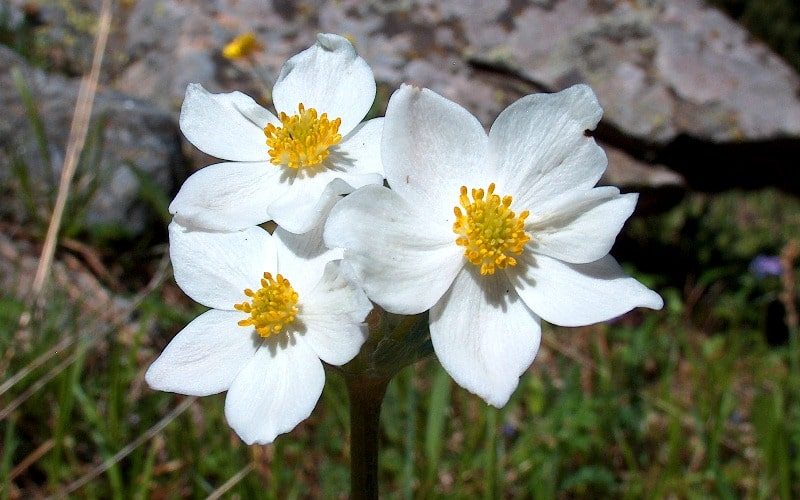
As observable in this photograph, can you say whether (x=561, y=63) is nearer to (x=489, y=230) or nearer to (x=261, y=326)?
(x=489, y=230)

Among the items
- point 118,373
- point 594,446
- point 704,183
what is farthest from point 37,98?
point 704,183

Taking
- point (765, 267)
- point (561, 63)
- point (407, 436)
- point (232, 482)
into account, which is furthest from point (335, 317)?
point (765, 267)

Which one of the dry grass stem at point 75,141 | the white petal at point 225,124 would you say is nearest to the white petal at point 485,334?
the white petal at point 225,124

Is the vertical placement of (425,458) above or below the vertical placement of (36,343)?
below

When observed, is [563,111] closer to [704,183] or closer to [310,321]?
[310,321]

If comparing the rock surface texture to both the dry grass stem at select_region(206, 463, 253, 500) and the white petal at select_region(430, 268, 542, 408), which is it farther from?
the white petal at select_region(430, 268, 542, 408)

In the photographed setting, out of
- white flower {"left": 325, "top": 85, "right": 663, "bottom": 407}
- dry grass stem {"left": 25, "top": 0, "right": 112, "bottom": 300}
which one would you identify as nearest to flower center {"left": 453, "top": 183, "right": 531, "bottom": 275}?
white flower {"left": 325, "top": 85, "right": 663, "bottom": 407}
